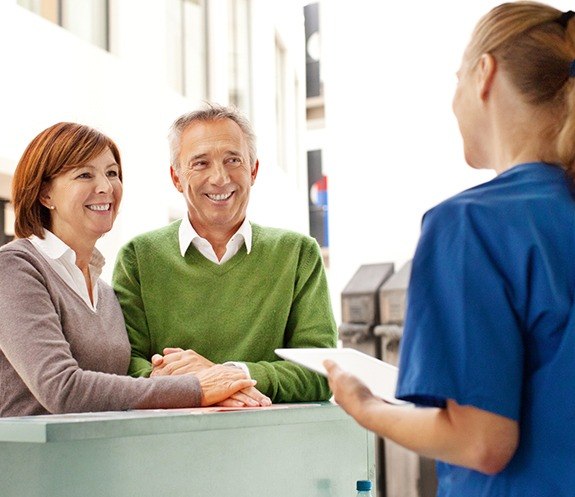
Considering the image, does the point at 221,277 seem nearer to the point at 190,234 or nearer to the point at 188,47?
the point at 190,234

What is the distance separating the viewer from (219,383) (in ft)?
4.95

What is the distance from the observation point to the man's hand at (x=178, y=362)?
162 cm

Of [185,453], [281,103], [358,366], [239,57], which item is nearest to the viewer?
[358,366]

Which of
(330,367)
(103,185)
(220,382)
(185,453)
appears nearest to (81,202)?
(103,185)

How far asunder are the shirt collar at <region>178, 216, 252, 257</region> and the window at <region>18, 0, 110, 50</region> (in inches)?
121

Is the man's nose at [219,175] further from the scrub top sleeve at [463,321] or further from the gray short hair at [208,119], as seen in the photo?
the scrub top sleeve at [463,321]

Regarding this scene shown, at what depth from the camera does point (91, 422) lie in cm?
109

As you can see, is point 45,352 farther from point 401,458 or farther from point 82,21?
point 401,458

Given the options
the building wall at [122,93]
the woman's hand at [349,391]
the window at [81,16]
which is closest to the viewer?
the woman's hand at [349,391]

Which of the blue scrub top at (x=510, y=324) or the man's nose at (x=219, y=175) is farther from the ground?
the man's nose at (x=219, y=175)

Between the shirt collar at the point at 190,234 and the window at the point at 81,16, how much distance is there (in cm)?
306

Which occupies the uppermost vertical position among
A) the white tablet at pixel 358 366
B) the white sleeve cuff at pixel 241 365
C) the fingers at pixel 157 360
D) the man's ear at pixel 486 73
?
the man's ear at pixel 486 73

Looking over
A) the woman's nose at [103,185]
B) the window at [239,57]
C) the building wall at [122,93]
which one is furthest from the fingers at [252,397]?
the window at [239,57]

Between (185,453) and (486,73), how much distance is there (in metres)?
0.71
